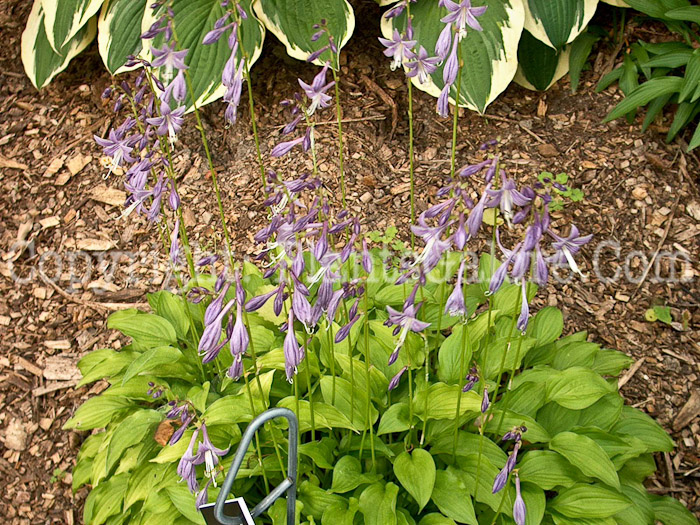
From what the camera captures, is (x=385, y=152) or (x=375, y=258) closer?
(x=375, y=258)

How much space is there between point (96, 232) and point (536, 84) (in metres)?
2.43

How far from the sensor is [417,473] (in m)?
2.00

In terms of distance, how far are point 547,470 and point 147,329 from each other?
57.1 inches

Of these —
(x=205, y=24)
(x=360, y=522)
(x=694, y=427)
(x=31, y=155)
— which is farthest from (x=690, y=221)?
(x=31, y=155)

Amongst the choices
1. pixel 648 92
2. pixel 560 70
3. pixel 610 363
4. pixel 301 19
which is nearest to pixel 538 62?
pixel 560 70

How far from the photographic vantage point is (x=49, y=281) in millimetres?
3555

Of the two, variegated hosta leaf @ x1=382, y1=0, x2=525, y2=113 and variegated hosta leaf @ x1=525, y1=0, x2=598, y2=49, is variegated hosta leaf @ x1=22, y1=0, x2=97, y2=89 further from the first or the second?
variegated hosta leaf @ x1=525, y1=0, x2=598, y2=49

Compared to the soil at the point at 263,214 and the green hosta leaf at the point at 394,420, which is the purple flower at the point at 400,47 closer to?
the green hosta leaf at the point at 394,420

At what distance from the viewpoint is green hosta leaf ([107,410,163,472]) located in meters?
2.22

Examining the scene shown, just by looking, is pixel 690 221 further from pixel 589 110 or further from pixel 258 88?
pixel 258 88

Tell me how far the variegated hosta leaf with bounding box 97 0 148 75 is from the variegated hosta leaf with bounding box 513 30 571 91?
1994 millimetres

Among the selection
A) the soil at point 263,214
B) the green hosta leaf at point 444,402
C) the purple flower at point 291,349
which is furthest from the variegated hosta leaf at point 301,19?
the purple flower at point 291,349

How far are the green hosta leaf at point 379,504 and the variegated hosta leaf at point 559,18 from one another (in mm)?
2387

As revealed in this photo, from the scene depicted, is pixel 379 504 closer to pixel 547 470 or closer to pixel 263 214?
pixel 547 470
